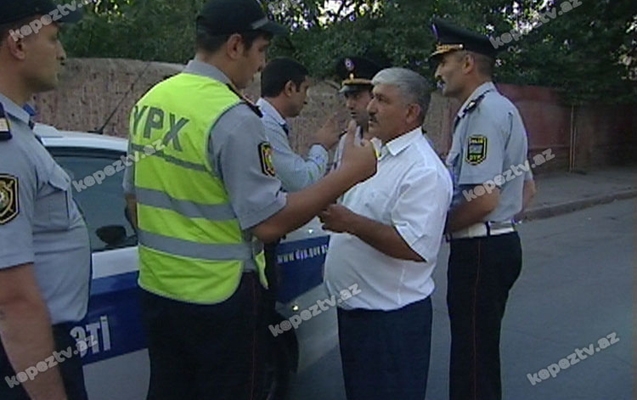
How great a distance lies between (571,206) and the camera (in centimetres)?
1125

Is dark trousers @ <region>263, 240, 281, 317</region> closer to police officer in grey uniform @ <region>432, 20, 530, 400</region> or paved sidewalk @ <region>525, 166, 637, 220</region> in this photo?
police officer in grey uniform @ <region>432, 20, 530, 400</region>

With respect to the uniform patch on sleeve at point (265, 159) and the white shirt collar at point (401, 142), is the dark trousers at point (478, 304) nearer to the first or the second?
the white shirt collar at point (401, 142)

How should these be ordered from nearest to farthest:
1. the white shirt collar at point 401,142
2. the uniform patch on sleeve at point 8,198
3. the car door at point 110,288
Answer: the uniform patch on sleeve at point 8,198
the white shirt collar at point 401,142
the car door at point 110,288

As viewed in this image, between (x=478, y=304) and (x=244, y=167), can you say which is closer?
(x=244, y=167)

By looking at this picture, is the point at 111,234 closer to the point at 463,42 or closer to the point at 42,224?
the point at 42,224

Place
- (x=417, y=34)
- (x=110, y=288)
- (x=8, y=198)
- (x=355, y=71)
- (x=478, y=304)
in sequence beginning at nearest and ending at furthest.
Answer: (x=8, y=198) < (x=110, y=288) < (x=478, y=304) < (x=355, y=71) < (x=417, y=34)

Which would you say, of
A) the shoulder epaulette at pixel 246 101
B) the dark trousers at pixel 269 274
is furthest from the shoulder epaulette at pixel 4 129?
the dark trousers at pixel 269 274

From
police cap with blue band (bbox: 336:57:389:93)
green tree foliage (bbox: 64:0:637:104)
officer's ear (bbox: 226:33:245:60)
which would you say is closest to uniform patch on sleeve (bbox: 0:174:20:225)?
officer's ear (bbox: 226:33:245:60)

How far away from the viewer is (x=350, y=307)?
2.34 m

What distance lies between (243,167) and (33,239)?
531 millimetres

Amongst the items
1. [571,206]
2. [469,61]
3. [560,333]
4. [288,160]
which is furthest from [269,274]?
[571,206]

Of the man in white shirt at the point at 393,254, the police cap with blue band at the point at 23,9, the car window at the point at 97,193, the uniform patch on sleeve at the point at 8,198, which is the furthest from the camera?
the car window at the point at 97,193

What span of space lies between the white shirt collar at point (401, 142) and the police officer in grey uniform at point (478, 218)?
44 cm

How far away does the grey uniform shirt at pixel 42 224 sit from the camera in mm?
1502
